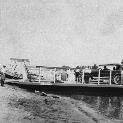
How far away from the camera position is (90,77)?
20875 millimetres

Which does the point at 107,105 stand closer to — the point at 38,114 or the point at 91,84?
the point at 91,84

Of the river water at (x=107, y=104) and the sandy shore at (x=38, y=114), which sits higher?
the sandy shore at (x=38, y=114)

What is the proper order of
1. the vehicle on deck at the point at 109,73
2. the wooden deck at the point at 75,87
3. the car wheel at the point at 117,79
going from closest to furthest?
the wooden deck at the point at 75,87 → the vehicle on deck at the point at 109,73 → the car wheel at the point at 117,79

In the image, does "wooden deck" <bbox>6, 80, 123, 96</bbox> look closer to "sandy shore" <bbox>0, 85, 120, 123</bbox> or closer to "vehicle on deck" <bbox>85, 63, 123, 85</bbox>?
"vehicle on deck" <bbox>85, 63, 123, 85</bbox>

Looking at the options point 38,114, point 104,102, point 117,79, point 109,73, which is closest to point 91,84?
point 109,73

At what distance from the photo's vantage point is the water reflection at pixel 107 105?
13.7 meters

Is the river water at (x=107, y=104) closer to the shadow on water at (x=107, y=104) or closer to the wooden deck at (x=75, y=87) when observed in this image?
the shadow on water at (x=107, y=104)

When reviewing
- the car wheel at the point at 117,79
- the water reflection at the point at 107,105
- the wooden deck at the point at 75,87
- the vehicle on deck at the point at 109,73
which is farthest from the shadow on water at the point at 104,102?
the vehicle on deck at the point at 109,73

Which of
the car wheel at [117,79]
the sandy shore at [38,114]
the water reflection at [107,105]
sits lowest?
the water reflection at [107,105]

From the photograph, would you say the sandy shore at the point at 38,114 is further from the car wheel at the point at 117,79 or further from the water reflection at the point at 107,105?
the car wheel at the point at 117,79

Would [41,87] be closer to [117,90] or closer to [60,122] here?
[117,90]

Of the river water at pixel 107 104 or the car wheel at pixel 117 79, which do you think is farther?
the car wheel at pixel 117 79

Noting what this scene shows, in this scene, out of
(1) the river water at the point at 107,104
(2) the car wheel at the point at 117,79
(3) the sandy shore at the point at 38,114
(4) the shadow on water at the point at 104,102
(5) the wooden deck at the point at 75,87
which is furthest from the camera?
(2) the car wheel at the point at 117,79

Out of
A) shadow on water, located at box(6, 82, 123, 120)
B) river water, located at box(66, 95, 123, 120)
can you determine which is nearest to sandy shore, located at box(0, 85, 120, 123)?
river water, located at box(66, 95, 123, 120)
